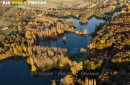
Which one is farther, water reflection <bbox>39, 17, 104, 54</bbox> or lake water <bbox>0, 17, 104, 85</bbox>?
water reflection <bbox>39, 17, 104, 54</bbox>

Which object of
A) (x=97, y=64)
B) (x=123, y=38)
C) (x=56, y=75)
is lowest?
(x=56, y=75)

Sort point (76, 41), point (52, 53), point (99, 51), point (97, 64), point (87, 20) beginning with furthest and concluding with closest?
point (87, 20), point (76, 41), point (99, 51), point (52, 53), point (97, 64)

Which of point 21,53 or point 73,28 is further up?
point 73,28

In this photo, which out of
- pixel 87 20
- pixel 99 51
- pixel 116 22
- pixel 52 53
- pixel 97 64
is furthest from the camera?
pixel 87 20

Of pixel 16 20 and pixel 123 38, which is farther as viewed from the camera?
pixel 16 20

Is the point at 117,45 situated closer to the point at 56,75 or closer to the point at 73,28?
the point at 56,75

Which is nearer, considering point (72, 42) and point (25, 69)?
point (25, 69)

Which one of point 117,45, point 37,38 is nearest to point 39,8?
point 37,38

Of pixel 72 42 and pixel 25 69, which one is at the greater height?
pixel 72 42

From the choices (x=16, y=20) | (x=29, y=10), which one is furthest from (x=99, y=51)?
(x=29, y=10)

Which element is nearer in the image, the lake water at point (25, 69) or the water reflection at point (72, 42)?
the lake water at point (25, 69)
